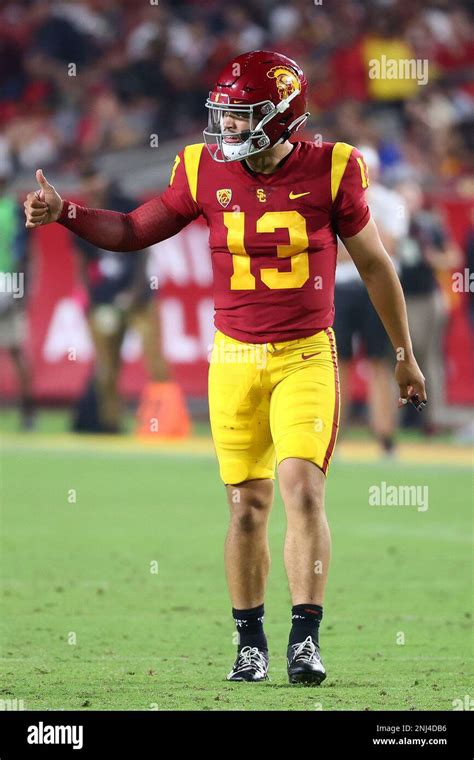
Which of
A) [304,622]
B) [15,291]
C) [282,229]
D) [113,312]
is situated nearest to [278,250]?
[282,229]

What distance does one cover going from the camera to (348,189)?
244 inches

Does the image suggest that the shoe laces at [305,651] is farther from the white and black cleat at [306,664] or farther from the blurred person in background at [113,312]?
the blurred person in background at [113,312]

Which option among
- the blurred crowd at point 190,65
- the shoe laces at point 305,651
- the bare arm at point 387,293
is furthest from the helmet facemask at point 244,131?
the blurred crowd at point 190,65

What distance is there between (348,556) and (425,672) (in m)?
3.20

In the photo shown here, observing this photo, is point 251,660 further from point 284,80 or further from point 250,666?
point 284,80

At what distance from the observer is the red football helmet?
6.16m

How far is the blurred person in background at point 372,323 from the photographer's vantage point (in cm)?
1351

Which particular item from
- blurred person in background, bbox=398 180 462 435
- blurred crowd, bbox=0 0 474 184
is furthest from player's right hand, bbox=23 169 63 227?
blurred crowd, bbox=0 0 474 184

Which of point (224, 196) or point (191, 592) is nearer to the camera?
point (224, 196)

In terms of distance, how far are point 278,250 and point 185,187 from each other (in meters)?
0.47

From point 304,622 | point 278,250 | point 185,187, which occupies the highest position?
point 185,187

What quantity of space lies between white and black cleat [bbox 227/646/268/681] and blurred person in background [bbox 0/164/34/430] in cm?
995
